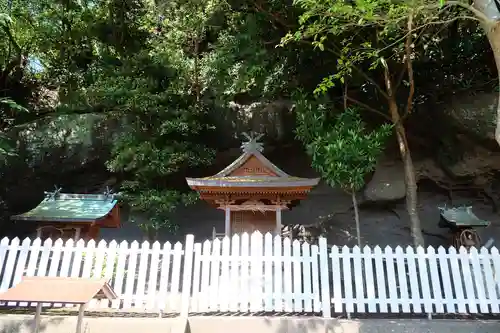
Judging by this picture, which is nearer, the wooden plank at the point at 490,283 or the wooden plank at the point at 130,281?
the wooden plank at the point at 490,283

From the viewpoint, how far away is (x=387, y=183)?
13.2 m

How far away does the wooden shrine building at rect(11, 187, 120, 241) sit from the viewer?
26.2 ft

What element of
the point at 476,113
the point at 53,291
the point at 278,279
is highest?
the point at 476,113

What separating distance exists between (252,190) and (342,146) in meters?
2.36

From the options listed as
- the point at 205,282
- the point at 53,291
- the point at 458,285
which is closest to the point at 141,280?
the point at 205,282

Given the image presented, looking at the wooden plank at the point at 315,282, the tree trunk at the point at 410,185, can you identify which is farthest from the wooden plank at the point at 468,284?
the wooden plank at the point at 315,282

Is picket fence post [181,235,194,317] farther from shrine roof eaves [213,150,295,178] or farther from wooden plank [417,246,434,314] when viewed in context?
wooden plank [417,246,434,314]

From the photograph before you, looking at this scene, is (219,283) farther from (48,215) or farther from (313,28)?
(313,28)

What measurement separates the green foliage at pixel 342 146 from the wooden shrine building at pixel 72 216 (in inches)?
204

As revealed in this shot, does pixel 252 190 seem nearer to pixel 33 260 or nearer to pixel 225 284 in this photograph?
pixel 225 284

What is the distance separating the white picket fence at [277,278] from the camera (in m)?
5.78

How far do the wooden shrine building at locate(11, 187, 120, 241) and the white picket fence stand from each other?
1.98 metres

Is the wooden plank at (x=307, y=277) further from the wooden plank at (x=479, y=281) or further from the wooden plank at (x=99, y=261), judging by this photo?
the wooden plank at (x=99, y=261)

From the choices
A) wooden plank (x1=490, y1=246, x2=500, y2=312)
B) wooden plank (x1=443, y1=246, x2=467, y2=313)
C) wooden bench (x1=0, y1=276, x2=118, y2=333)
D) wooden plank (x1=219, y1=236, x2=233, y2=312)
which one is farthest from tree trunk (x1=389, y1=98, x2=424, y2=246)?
wooden bench (x1=0, y1=276, x2=118, y2=333)
